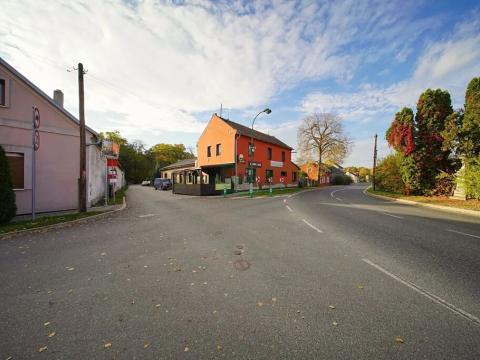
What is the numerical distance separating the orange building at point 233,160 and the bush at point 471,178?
1601 centimetres

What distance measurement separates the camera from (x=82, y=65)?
434 inches

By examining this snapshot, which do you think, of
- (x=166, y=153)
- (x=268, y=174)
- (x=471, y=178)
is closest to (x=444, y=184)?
(x=471, y=178)

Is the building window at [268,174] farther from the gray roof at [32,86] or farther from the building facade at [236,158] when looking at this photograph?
the gray roof at [32,86]

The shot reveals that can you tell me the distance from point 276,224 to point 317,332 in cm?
585

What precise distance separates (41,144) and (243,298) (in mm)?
13622

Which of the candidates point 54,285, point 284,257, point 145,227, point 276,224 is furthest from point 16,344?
A: point 276,224

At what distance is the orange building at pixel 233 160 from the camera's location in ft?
84.7

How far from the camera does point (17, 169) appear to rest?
A: 10648 millimetres

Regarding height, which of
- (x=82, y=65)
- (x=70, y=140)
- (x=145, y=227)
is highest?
(x=82, y=65)

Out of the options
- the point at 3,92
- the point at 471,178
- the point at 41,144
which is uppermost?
the point at 3,92

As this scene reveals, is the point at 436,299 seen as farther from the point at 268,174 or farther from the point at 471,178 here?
the point at 268,174

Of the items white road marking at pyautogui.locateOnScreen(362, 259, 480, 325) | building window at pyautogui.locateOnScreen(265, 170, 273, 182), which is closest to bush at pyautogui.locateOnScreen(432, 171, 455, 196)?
building window at pyautogui.locateOnScreen(265, 170, 273, 182)

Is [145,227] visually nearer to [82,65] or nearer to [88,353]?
[88,353]

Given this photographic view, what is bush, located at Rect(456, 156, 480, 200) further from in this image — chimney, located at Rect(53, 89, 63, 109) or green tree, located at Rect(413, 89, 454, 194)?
chimney, located at Rect(53, 89, 63, 109)
